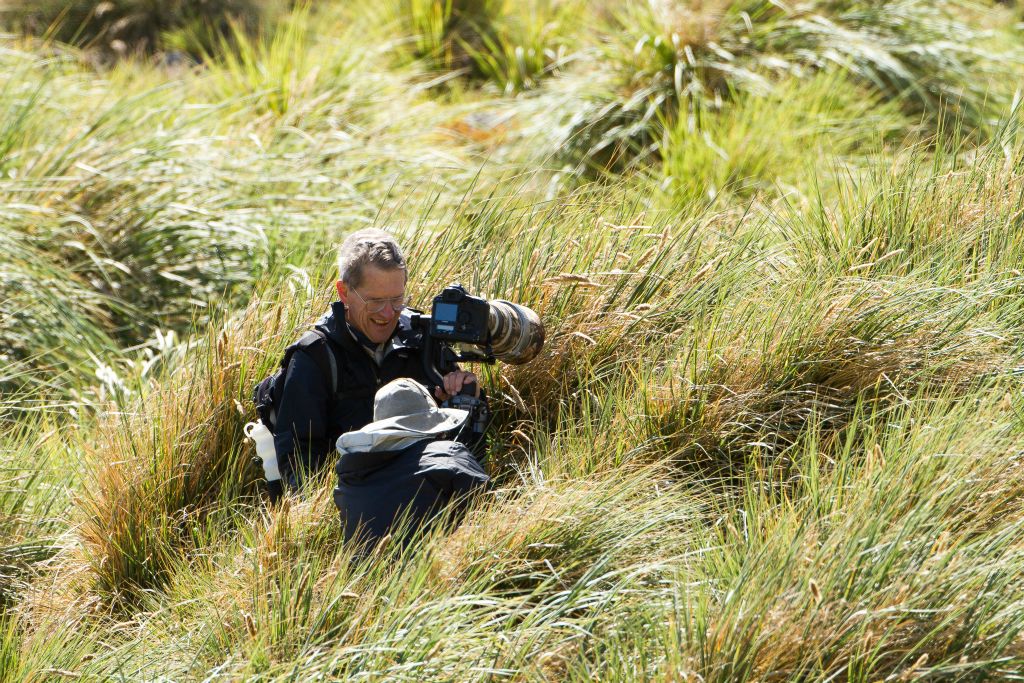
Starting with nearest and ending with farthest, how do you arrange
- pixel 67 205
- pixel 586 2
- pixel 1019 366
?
pixel 1019 366 → pixel 67 205 → pixel 586 2

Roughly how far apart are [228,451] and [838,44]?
547cm

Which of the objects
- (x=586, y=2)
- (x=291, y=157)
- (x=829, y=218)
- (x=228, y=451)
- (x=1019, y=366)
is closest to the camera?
(x=1019, y=366)

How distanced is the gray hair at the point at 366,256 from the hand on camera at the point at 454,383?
371 millimetres

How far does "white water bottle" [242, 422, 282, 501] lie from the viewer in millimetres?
3633

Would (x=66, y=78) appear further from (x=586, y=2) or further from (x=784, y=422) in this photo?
(x=784, y=422)

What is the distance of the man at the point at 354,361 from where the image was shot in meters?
3.55

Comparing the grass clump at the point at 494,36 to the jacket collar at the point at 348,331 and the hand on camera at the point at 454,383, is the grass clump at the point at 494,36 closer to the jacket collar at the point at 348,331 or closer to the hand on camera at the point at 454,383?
the jacket collar at the point at 348,331

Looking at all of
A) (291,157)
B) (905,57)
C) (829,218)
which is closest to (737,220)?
(829,218)

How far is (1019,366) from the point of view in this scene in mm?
3547

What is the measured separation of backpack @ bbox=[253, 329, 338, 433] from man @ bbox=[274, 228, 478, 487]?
0.04ft

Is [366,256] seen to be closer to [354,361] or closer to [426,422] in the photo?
[354,361]

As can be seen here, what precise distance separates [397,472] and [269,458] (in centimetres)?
58

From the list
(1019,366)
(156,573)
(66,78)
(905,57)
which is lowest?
(156,573)

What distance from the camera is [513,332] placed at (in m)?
3.56
